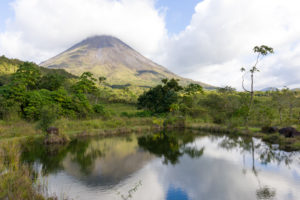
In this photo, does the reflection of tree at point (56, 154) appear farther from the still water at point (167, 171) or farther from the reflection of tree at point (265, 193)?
the reflection of tree at point (265, 193)

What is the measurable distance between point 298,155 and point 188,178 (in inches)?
367

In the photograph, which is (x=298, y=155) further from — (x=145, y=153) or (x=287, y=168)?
(x=145, y=153)

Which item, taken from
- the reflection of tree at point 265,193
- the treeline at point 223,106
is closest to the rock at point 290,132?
the treeline at point 223,106

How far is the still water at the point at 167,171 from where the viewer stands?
9.16 m

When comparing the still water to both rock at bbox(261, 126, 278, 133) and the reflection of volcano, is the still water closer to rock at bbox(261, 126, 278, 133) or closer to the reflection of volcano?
the reflection of volcano

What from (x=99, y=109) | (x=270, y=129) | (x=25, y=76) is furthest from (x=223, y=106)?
(x=25, y=76)

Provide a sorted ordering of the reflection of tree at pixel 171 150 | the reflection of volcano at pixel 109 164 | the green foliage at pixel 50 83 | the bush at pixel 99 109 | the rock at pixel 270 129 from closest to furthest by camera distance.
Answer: the reflection of volcano at pixel 109 164
the reflection of tree at pixel 171 150
the rock at pixel 270 129
the bush at pixel 99 109
the green foliage at pixel 50 83

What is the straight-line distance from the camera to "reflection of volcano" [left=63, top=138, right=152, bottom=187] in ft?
35.6

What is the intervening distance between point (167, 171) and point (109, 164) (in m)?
3.96

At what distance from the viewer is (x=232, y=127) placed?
83.8 ft

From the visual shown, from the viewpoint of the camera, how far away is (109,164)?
13.5m

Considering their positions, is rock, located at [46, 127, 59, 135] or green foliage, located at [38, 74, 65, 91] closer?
rock, located at [46, 127, 59, 135]

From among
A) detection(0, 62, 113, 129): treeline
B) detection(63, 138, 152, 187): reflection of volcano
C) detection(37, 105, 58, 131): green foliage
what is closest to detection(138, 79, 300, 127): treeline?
detection(0, 62, 113, 129): treeline

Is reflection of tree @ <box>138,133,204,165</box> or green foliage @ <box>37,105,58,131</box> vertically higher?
green foliage @ <box>37,105,58,131</box>
